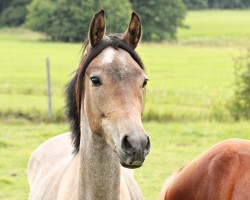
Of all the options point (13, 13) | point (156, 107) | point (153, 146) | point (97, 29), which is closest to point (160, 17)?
point (13, 13)

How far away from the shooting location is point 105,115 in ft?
13.6

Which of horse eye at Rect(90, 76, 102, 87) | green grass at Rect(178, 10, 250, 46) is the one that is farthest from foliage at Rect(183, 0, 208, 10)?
horse eye at Rect(90, 76, 102, 87)

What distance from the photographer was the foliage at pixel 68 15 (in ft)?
190

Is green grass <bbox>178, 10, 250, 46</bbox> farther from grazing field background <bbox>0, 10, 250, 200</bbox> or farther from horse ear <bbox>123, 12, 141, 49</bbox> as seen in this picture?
horse ear <bbox>123, 12, 141, 49</bbox>

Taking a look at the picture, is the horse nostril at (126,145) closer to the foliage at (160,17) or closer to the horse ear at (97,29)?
the horse ear at (97,29)

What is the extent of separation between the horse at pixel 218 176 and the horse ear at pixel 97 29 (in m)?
1.23

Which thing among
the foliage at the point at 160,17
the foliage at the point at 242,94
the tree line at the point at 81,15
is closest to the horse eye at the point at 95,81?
the foliage at the point at 242,94

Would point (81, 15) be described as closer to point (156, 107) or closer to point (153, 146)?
point (156, 107)

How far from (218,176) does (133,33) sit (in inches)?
46.6

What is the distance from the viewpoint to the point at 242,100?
16.6 meters

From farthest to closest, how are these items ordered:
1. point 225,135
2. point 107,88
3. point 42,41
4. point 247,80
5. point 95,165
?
point 42,41 < point 247,80 < point 225,135 < point 95,165 < point 107,88

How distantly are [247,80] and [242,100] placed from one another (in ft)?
1.91

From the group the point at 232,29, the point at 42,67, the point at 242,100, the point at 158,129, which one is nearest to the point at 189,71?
the point at 42,67

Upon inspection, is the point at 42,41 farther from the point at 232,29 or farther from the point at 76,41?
the point at 232,29
